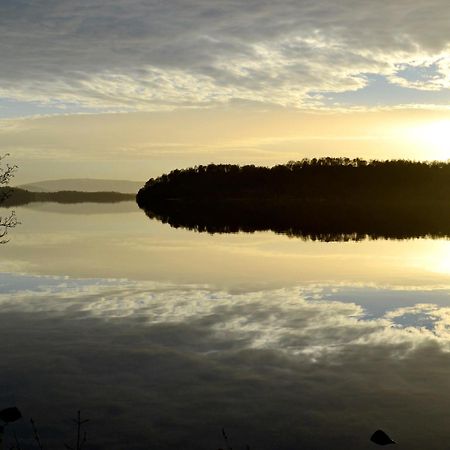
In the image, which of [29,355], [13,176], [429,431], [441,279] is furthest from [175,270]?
[429,431]

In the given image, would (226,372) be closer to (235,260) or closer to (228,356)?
(228,356)

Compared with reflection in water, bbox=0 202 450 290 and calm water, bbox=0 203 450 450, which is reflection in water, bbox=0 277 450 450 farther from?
reflection in water, bbox=0 202 450 290

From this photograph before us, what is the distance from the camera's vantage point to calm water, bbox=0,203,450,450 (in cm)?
1505

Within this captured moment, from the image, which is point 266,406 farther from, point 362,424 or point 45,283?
point 45,283

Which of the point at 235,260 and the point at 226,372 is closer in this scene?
the point at 226,372

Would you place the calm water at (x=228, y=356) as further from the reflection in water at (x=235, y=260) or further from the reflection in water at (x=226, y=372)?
the reflection in water at (x=235, y=260)

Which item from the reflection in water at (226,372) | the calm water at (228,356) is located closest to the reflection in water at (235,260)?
the calm water at (228,356)

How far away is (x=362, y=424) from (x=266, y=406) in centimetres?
245

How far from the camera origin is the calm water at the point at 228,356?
1505 centimetres

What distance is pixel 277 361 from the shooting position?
2030cm

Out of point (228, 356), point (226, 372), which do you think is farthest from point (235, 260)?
point (226, 372)

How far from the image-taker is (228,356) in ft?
68.5

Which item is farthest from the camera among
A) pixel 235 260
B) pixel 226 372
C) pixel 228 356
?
pixel 235 260

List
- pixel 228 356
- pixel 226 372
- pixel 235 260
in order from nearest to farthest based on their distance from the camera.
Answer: pixel 226 372 < pixel 228 356 < pixel 235 260
